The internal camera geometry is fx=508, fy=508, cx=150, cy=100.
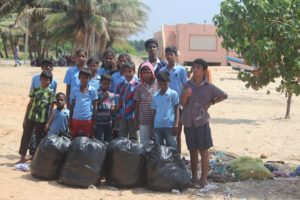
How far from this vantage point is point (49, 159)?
655 centimetres

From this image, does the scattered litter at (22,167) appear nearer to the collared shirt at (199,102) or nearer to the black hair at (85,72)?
the black hair at (85,72)

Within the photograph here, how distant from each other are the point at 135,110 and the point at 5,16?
43.8m

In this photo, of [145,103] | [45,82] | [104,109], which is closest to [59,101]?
[45,82]

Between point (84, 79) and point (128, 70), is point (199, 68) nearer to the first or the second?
point (128, 70)

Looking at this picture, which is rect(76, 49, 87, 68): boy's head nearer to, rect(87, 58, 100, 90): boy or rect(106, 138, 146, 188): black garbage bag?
rect(87, 58, 100, 90): boy

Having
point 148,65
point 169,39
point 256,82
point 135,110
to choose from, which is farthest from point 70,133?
point 169,39

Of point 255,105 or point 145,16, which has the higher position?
point 145,16

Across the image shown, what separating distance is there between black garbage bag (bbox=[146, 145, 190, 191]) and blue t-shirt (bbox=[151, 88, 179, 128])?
1.65 feet

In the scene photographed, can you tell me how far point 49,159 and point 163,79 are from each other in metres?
1.84

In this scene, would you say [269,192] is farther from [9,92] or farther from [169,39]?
[169,39]

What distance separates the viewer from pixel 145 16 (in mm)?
53625

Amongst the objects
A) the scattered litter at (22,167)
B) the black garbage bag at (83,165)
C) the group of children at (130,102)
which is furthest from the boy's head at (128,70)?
the scattered litter at (22,167)

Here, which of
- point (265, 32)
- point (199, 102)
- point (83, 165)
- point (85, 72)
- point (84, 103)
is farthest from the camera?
point (84, 103)

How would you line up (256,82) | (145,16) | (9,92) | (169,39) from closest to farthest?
(256,82)
(9,92)
(145,16)
(169,39)
